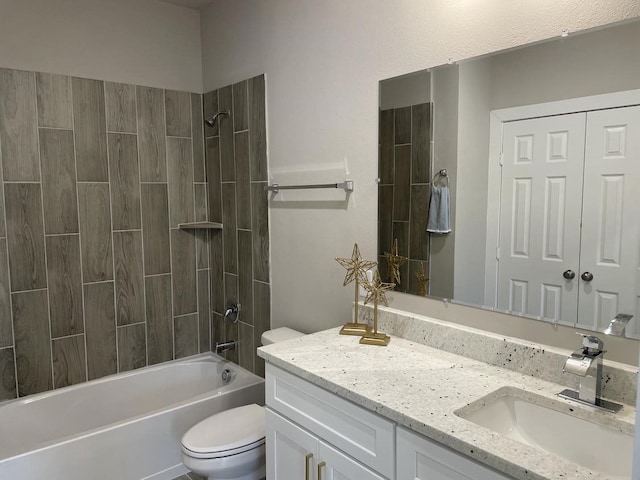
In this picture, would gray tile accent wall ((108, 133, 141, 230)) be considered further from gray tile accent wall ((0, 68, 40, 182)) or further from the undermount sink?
the undermount sink

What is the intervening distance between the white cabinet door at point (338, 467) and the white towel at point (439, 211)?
0.87m

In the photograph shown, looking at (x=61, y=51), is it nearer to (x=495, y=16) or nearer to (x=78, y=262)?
(x=78, y=262)

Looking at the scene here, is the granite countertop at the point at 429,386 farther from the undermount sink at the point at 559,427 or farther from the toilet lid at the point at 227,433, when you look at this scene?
the toilet lid at the point at 227,433

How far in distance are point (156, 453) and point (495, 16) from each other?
255 cm

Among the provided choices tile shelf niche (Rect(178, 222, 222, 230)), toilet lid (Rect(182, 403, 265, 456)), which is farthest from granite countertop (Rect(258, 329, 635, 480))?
tile shelf niche (Rect(178, 222, 222, 230))

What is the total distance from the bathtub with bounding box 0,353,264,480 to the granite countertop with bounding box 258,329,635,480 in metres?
1.12

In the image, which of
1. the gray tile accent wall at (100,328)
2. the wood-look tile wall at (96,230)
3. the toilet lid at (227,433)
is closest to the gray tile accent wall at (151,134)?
the wood-look tile wall at (96,230)

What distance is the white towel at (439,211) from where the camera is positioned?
5.71 feet

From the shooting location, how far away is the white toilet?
6.59ft

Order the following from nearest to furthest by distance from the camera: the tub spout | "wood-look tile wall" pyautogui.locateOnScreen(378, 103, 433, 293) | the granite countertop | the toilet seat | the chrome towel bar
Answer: the granite countertop, "wood-look tile wall" pyautogui.locateOnScreen(378, 103, 433, 293), the toilet seat, the chrome towel bar, the tub spout

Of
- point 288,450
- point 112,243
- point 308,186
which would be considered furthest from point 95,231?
point 288,450

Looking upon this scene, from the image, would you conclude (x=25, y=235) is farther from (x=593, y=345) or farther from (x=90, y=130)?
(x=593, y=345)

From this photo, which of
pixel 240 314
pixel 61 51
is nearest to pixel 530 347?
pixel 240 314

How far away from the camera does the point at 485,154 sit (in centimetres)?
160
